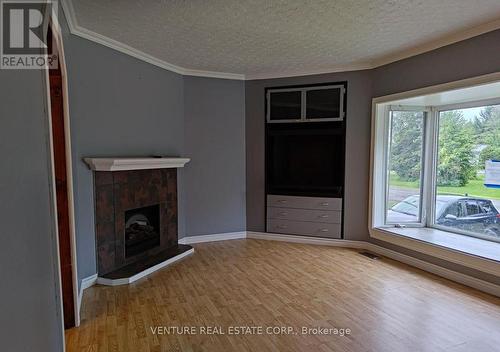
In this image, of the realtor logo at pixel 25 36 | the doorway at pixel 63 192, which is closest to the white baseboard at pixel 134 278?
the doorway at pixel 63 192

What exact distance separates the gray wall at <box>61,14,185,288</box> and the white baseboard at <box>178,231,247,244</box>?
1.38 metres

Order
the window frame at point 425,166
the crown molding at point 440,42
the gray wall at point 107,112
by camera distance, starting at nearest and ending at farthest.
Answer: the crown molding at point 440,42
the gray wall at point 107,112
the window frame at point 425,166

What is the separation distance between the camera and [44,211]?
4.79 feet

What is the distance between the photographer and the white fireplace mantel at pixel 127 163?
3.16m

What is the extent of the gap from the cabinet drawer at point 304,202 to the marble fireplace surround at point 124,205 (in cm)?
159

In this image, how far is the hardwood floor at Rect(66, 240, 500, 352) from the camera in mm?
2305

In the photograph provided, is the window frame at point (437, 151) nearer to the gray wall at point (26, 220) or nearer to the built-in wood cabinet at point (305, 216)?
the built-in wood cabinet at point (305, 216)

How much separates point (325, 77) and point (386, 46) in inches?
44.1

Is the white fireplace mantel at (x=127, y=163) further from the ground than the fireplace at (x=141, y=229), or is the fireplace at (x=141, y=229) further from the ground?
the white fireplace mantel at (x=127, y=163)

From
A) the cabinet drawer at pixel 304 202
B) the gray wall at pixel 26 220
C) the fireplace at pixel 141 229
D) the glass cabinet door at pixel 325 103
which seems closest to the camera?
the gray wall at pixel 26 220

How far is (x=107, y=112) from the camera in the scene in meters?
3.43

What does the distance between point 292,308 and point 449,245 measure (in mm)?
2034

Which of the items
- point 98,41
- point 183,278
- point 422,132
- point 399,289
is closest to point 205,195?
point 183,278

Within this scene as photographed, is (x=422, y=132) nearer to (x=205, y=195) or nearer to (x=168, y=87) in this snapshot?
(x=205, y=195)
